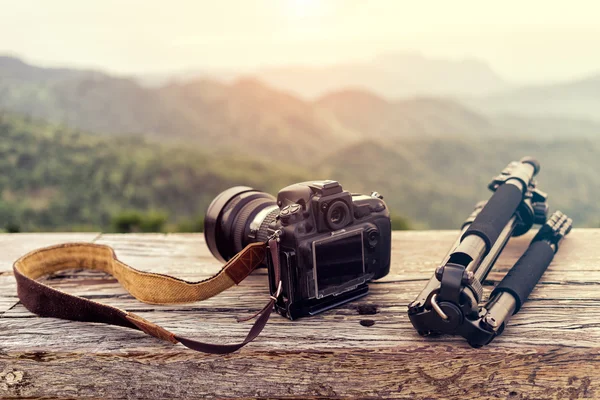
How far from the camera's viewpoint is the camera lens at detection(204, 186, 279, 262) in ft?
4.27

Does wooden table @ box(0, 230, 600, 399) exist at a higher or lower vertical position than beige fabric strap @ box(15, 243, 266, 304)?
lower

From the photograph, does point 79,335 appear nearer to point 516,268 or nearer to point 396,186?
point 516,268

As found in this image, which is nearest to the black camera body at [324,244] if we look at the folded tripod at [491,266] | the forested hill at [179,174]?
the folded tripod at [491,266]

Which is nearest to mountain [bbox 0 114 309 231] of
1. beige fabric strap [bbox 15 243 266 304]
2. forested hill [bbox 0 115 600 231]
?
forested hill [bbox 0 115 600 231]

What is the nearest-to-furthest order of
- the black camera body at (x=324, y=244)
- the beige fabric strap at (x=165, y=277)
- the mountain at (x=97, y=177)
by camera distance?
the black camera body at (x=324, y=244) < the beige fabric strap at (x=165, y=277) < the mountain at (x=97, y=177)

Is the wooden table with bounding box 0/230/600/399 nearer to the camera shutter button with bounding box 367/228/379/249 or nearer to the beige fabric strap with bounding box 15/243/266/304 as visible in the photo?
the beige fabric strap with bounding box 15/243/266/304

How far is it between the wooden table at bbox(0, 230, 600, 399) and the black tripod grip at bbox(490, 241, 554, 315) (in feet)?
0.16

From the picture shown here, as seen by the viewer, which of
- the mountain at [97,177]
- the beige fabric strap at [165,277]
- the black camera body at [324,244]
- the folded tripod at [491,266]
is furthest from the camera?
the mountain at [97,177]

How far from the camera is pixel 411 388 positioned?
3.44ft

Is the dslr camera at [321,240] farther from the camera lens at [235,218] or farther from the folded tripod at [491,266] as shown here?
the folded tripod at [491,266]

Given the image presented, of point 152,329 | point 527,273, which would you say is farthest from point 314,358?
point 527,273

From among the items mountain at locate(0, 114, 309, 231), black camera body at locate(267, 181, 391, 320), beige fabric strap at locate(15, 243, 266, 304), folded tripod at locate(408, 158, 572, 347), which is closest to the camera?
folded tripod at locate(408, 158, 572, 347)

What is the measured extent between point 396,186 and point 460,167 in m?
0.74

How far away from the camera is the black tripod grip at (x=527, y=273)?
3.77 feet
